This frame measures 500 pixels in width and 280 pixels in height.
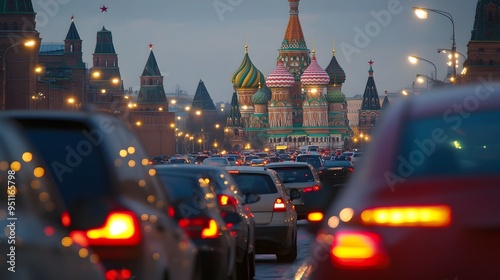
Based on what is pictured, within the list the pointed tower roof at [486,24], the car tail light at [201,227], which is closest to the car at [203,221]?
the car tail light at [201,227]

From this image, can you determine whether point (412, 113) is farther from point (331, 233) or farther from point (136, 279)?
point (136, 279)

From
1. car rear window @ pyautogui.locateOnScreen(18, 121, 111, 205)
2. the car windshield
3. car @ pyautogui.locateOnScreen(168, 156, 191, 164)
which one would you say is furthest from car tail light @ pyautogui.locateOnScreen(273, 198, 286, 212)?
car @ pyautogui.locateOnScreen(168, 156, 191, 164)

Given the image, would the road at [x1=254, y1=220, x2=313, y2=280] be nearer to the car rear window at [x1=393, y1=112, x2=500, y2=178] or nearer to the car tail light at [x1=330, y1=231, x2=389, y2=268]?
the car rear window at [x1=393, y1=112, x2=500, y2=178]

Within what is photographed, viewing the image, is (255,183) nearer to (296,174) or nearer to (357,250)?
(296,174)

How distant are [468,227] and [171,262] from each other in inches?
138

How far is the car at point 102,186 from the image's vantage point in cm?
731

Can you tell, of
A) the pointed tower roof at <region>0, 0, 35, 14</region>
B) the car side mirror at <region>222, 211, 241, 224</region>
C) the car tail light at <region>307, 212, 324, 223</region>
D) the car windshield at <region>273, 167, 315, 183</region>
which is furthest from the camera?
the pointed tower roof at <region>0, 0, 35, 14</region>

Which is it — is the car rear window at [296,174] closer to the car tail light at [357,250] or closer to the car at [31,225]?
the car at [31,225]

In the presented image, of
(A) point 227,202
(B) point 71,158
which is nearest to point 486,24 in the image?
(A) point 227,202

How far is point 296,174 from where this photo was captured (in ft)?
107

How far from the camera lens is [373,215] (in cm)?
581

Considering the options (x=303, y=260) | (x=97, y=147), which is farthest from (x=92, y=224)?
(x=303, y=260)

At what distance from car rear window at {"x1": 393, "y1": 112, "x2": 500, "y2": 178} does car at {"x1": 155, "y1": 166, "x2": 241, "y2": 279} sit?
17.4 ft

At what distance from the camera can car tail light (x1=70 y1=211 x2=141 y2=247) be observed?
722cm
